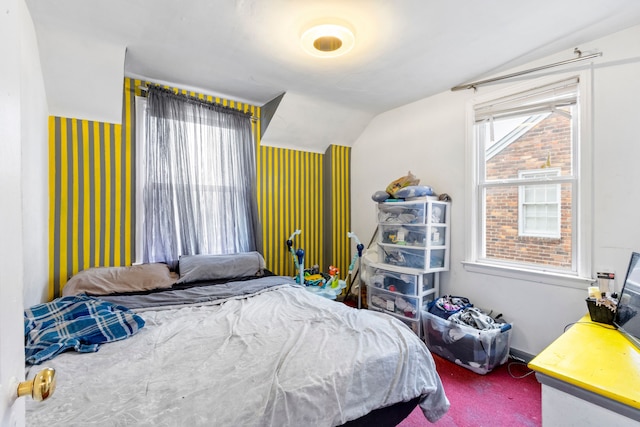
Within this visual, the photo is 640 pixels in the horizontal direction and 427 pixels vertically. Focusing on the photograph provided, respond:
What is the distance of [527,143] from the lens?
104 inches

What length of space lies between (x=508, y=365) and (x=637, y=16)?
260 centimetres

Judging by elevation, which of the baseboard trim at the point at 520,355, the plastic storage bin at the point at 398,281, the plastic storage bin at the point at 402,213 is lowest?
the baseboard trim at the point at 520,355

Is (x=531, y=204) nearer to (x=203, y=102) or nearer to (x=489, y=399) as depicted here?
(x=489, y=399)

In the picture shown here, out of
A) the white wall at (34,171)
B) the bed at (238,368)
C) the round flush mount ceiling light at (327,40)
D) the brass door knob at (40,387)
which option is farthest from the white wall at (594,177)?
the white wall at (34,171)

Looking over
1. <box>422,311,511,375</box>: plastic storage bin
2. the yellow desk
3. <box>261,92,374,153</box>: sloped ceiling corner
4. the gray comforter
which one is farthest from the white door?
<box>261,92,374,153</box>: sloped ceiling corner

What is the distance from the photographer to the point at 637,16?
1927 mm

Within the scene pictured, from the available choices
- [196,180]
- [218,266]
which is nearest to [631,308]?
[218,266]

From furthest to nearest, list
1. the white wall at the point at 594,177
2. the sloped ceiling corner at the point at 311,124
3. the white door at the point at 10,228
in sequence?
the sloped ceiling corner at the point at 311,124, the white wall at the point at 594,177, the white door at the point at 10,228

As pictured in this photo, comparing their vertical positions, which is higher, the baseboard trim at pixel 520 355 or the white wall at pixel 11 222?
the white wall at pixel 11 222

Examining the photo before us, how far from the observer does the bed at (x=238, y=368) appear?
3.51 ft

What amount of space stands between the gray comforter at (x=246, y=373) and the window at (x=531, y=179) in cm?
162

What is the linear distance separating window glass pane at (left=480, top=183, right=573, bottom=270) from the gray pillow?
2.26 metres

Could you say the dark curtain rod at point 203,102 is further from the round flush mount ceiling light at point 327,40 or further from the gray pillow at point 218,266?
the gray pillow at point 218,266

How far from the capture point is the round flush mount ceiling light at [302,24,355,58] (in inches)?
76.0
